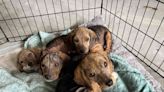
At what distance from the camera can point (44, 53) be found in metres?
1.66

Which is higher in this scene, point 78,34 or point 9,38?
point 78,34

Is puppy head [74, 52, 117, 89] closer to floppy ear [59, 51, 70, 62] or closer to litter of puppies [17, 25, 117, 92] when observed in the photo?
litter of puppies [17, 25, 117, 92]

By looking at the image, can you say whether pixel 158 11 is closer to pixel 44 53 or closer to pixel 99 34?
pixel 99 34

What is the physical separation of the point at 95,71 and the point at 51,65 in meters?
0.40

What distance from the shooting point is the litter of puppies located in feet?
4.54

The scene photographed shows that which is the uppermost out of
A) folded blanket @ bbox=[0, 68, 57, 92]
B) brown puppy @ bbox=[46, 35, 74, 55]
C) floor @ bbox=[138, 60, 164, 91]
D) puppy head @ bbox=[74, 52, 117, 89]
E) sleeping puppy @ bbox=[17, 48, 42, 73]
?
puppy head @ bbox=[74, 52, 117, 89]

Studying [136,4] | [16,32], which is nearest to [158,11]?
[136,4]

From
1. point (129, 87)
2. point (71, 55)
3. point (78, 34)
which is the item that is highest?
point (78, 34)

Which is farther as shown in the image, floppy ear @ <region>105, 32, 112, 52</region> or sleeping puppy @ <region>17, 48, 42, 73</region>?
floppy ear @ <region>105, 32, 112, 52</region>

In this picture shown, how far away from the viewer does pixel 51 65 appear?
1579mm

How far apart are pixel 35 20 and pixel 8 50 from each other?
0.59 meters

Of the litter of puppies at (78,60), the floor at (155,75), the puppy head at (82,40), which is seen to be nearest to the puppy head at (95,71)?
the litter of puppies at (78,60)

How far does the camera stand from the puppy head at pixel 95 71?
4.47 feet

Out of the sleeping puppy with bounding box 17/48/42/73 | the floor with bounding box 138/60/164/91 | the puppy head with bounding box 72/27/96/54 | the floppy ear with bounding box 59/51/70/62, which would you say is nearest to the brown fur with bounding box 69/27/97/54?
the puppy head with bounding box 72/27/96/54
